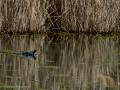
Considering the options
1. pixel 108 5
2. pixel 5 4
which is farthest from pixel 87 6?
pixel 5 4

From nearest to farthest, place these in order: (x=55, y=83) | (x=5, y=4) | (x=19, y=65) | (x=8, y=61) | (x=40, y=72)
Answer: (x=55, y=83) < (x=40, y=72) < (x=19, y=65) < (x=8, y=61) < (x=5, y=4)

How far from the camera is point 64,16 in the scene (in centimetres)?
1065

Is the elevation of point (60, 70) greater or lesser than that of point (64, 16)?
lesser

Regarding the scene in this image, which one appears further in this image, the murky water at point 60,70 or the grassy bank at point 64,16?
the grassy bank at point 64,16

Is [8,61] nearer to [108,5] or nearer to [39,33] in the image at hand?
[39,33]

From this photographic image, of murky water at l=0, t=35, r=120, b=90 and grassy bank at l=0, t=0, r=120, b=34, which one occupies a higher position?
grassy bank at l=0, t=0, r=120, b=34

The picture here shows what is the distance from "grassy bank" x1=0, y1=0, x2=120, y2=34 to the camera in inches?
373

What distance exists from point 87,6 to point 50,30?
181 centimetres

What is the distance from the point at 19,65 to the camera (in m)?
4.44

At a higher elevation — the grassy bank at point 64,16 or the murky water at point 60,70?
the grassy bank at point 64,16

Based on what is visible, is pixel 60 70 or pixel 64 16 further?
pixel 64 16

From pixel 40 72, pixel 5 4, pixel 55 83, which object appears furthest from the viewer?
pixel 5 4

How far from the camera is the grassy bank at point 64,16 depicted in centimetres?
948

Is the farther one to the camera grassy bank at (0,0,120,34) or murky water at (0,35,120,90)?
grassy bank at (0,0,120,34)
